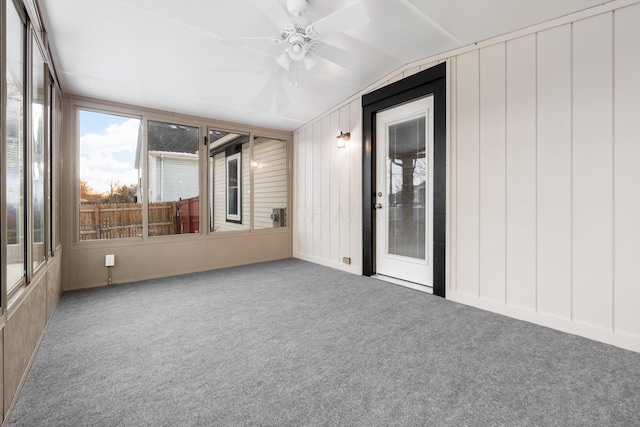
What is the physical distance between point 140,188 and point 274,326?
3.12m

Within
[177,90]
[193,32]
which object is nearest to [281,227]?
[177,90]

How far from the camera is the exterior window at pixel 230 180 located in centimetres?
520

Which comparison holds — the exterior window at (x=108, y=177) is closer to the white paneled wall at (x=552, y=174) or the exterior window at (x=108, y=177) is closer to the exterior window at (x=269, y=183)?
the exterior window at (x=269, y=183)

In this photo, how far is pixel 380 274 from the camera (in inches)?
168

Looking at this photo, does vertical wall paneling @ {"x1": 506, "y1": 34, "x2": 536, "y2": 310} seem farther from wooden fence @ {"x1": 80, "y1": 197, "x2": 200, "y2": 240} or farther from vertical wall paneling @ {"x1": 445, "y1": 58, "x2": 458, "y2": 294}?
wooden fence @ {"x1": 80, "y1": 197, "x2": 200, "y2": 240}

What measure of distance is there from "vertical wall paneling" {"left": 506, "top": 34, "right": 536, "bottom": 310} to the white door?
874 mm

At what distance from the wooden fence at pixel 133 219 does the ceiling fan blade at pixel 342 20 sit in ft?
11.3

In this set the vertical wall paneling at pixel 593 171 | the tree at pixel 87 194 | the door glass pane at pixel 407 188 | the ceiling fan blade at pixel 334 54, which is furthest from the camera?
the tree at pixel 87 194

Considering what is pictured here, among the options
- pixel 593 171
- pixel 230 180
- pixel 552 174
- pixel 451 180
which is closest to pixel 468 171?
pixel 451 180

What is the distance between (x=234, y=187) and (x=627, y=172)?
213 inches

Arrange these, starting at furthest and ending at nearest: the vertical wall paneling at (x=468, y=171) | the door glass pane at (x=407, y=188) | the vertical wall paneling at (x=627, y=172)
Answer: the door glass pane at (x=407, y=188) < the vertical wall paneling at (x=468, y=171) < the vertical wall paneling at (x=627, y=172)

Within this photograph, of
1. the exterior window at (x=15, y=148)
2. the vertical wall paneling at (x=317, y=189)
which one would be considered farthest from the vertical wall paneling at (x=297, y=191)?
the exterior window at (x=15, y=148)

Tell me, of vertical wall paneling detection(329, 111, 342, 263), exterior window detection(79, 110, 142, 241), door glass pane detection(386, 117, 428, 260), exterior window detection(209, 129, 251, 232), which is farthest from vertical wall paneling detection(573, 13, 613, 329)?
exterior window detection(79, 110, 142, 241)

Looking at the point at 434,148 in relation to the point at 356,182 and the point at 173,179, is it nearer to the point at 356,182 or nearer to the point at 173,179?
the point at 356,182
